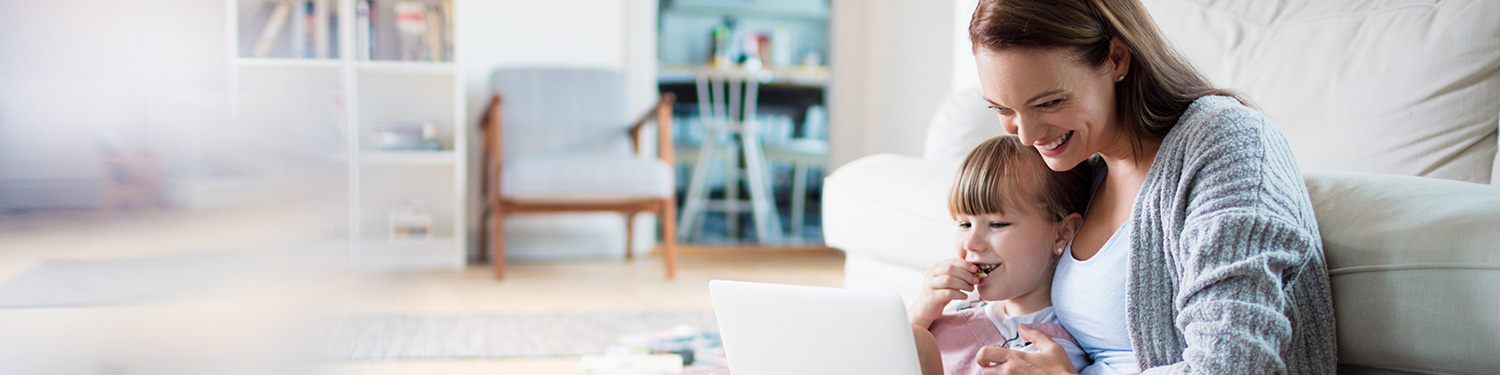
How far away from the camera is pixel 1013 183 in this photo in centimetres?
85

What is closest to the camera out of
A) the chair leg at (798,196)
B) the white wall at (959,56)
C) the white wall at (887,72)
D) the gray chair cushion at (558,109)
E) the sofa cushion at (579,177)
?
the sofa cushion at (579,177)

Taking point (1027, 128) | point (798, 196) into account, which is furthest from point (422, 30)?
point (1027, 128)

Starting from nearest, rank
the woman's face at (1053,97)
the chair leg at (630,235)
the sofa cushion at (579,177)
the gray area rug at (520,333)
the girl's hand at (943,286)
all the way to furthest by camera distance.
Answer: the woman's face at (1053,97)
the girl's hand at (943,286)
the gray area rug at (520,333)
the sofa cushion at (579,177)
the chair leg at (630,235)

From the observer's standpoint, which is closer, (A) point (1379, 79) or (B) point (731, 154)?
A: (A) point (1379, 79)

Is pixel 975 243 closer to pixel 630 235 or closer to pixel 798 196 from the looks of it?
pixel 630 235

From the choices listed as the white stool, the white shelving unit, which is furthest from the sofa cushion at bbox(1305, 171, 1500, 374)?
the white stool

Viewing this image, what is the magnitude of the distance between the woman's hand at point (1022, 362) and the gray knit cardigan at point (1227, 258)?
71mm

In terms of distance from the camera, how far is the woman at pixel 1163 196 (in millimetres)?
579

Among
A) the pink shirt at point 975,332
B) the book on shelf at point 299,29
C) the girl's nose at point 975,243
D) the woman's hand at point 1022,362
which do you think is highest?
the book on shelf at point 299,29

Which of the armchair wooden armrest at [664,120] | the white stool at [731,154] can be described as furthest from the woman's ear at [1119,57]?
the white stool at [731,154]

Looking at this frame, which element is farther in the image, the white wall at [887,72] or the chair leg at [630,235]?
the chair leg at [630,235]

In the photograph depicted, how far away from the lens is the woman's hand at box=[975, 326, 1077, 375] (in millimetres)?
740

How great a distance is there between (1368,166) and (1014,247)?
51 centimetres

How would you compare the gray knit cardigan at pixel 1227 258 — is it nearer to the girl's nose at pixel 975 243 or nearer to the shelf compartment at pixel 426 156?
the girl's nose at pixel 975 243
